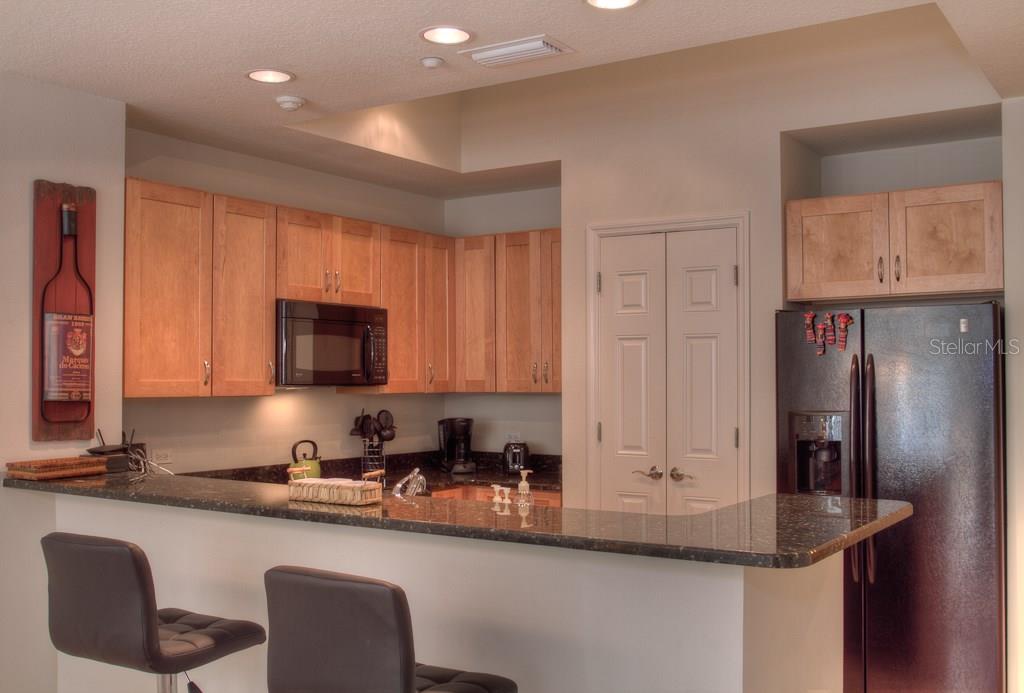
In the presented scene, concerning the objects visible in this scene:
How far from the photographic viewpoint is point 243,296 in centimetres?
411

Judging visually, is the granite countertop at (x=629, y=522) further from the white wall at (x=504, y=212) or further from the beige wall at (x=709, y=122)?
the white wall at (x=504, y=212)

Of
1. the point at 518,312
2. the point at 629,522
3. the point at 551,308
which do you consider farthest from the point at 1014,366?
the point at 518,312

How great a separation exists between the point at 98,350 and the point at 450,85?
1.64 metres

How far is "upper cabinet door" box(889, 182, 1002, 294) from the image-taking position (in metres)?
3.64

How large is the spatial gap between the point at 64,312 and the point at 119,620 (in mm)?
1463

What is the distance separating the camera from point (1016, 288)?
3.60 m

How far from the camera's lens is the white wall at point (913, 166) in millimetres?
4137

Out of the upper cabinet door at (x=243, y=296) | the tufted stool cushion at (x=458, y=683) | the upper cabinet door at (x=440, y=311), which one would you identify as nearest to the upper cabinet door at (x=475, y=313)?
the upper cabinet door at (x=440, y=311)

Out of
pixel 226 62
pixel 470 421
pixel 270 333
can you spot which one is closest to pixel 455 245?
pixel 470 421

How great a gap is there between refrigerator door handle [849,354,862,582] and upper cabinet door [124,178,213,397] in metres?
2.60

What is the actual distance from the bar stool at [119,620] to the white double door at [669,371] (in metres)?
2.23

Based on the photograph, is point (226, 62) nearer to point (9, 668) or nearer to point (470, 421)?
point (9, 668)

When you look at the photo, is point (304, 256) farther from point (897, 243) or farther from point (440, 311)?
point (897, 243)

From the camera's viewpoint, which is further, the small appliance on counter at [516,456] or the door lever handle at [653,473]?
the small appliance on counter at [516,456]
